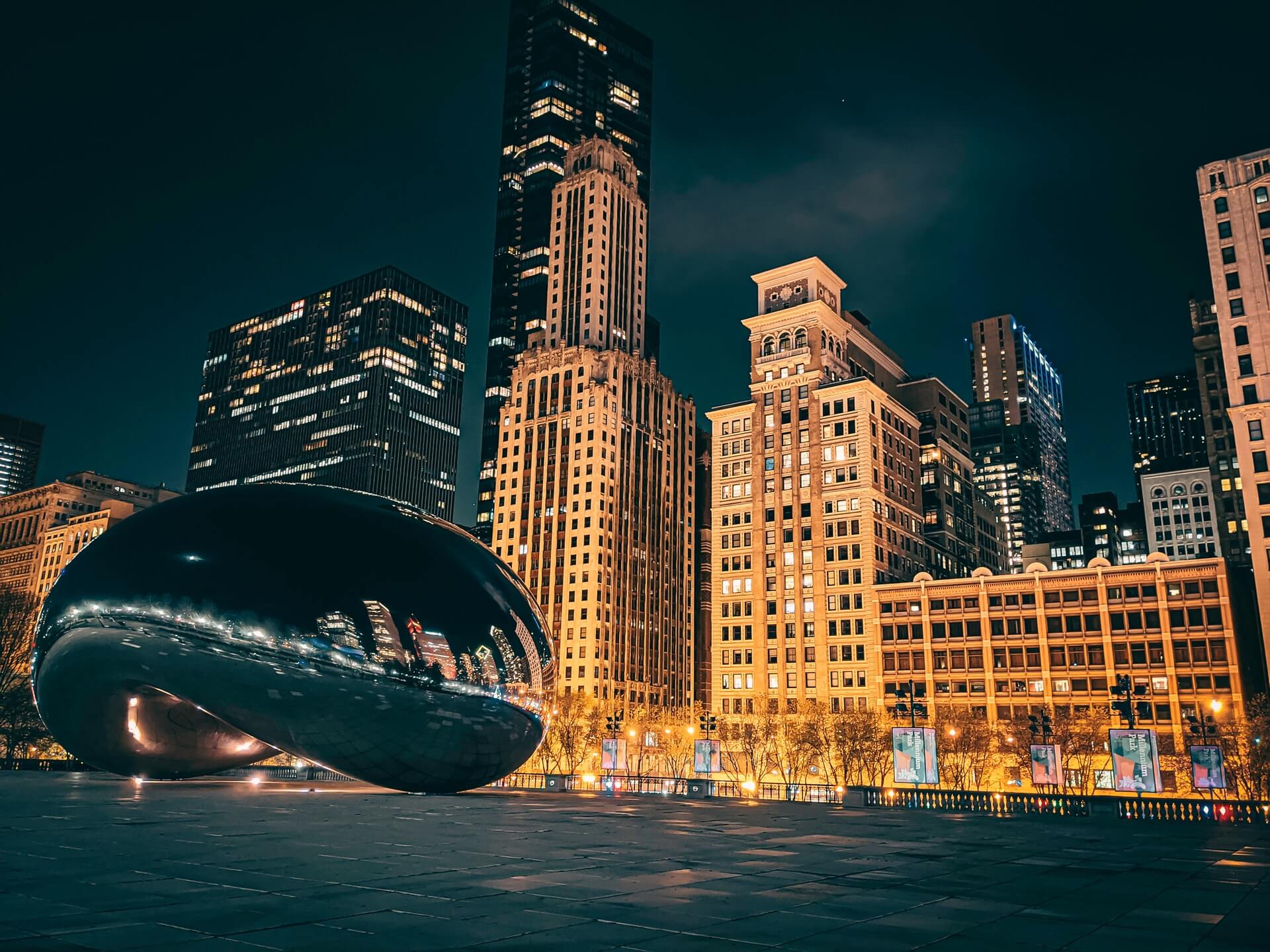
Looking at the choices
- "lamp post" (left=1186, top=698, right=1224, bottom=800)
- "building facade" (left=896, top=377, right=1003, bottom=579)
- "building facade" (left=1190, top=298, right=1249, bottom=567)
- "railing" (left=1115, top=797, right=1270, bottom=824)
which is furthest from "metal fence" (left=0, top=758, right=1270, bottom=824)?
"building facade" (left=1190, top=298, right=1249, bottom=567)

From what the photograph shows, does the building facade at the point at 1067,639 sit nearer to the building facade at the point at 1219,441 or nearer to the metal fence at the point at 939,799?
the building facade at the point at 1219,441

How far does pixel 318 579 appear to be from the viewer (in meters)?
22.9

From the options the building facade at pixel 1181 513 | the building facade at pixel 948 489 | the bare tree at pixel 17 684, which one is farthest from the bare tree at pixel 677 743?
the building facade at pixel 1181 513

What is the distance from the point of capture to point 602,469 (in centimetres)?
15325

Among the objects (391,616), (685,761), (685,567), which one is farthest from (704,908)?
(685,567)

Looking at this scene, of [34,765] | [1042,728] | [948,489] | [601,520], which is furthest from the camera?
[601,520]

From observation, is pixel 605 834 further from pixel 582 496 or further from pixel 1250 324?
pixel 582 496

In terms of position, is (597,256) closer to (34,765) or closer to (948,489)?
(948,489)

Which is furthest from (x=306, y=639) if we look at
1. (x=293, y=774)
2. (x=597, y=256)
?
(x=597, y=256)

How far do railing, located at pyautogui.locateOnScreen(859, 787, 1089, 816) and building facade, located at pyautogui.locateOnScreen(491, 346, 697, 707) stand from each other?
101m

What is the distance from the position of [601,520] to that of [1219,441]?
90551 mm

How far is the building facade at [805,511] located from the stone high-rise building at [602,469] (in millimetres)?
28405

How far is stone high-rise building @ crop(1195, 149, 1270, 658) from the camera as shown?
281 feet

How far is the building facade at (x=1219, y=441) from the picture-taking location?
128 metres
